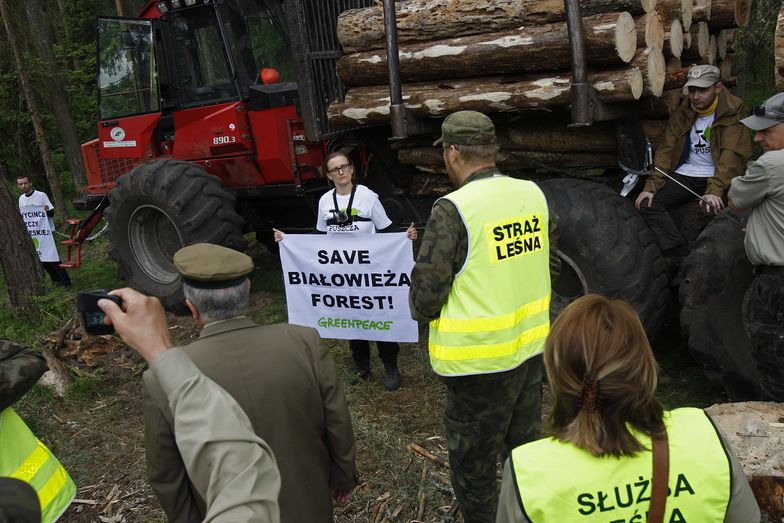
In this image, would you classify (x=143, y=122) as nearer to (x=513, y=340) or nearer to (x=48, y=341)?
(x=48, y=341)

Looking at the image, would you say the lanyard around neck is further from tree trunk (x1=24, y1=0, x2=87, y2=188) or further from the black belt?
tree trunk (x1=24, y1=0, x2=87, y2=188)

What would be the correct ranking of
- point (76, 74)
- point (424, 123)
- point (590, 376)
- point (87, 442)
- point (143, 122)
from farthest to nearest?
A: point (76, 74)
point (143, 122)
point (424, 123)
point (87, 442)
point (590, 376)

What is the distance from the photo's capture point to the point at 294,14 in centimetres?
595

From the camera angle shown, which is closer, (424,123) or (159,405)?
(159,405)

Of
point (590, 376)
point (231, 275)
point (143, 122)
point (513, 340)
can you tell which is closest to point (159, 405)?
point (231, 275)

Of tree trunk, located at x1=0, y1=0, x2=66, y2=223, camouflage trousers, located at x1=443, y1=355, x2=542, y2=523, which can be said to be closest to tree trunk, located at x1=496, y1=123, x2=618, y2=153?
camouflage trousers, located at x1=443, y1=355, x2=542, y2=523

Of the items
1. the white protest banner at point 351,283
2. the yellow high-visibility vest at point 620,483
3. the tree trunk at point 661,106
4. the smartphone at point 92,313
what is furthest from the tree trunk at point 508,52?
the smartphone at point 92,313

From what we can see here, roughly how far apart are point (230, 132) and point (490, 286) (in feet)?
16.2

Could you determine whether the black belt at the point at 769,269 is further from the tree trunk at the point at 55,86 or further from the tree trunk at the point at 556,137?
the tree trunk at the point at 55,86

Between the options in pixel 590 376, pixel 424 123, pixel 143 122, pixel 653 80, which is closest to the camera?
pixel 590 376

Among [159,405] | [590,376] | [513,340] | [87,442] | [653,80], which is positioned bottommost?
[87,442]

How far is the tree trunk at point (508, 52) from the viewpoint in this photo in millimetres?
4547

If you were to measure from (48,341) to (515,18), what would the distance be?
5.12 m

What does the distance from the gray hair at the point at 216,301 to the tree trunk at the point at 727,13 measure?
5.59 meters
